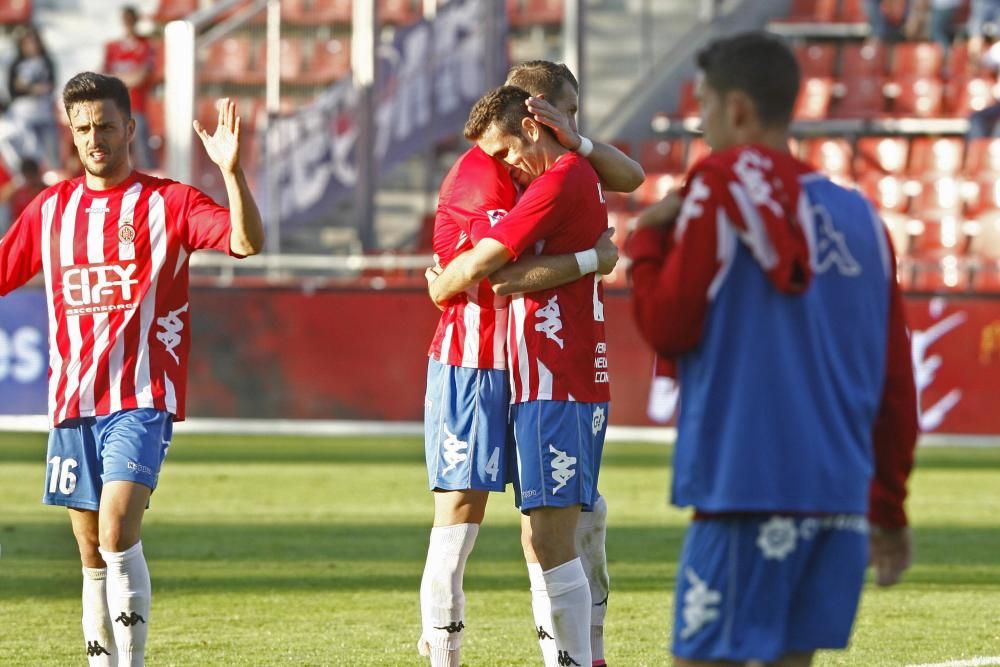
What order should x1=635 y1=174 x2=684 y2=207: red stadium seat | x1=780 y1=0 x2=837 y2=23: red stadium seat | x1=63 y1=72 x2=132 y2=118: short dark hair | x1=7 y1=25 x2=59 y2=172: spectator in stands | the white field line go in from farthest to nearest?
x1=780 y1=0 x2=837 y2=23: red stadium seat, x1=7 y1=25 x2=59 y2=172: spectator in stands, x1=635 y1=174 x2=684 y2=207: red stadium seat, the white field line, x1=63 y1=72 x2=132 y2=118: short dark hair

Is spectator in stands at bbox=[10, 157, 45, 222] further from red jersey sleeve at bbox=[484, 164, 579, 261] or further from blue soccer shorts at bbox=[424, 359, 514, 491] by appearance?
red jersey sleeve at bbox=[484, 164, 579, 261]

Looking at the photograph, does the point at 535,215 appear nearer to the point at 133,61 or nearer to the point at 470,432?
the point at 470,432

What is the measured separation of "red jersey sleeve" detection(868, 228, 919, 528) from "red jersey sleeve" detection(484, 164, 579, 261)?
5.66 feet

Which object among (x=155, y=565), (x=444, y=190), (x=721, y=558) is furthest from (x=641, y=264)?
(x=155, y=565)

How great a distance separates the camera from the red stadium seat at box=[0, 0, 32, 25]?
1081 inches

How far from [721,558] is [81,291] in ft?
9.04

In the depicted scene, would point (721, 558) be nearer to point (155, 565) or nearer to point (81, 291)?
point (81, 291)

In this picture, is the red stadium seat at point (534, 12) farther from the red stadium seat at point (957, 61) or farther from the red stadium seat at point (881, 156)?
the red stadium seat at point (957, 61)

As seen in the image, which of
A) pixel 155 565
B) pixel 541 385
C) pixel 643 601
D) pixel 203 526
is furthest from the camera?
pixel 203 526

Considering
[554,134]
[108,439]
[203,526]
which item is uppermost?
[554,134]

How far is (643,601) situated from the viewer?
8523mm

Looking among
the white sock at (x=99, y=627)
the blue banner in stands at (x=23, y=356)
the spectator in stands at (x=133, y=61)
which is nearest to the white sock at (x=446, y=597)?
the white sock at (x=99, y=627)

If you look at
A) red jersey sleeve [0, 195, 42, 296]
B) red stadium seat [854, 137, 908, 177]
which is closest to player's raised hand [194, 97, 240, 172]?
red jersey sleeve [0, 195, 42, 296]

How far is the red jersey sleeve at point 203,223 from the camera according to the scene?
227 inches
